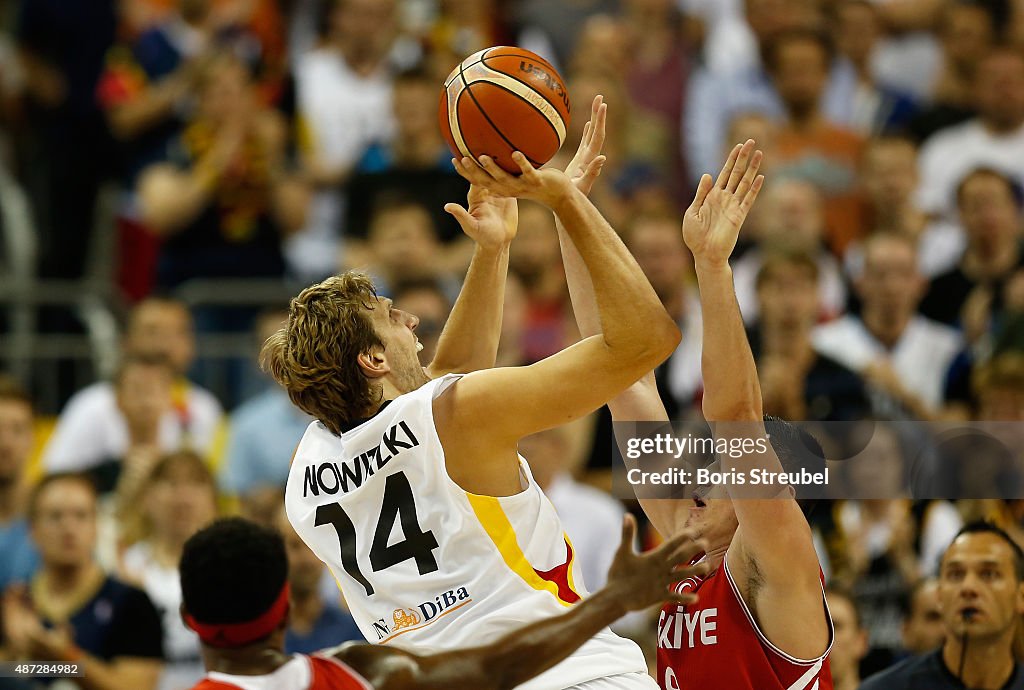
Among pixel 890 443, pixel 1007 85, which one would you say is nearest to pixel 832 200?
pixel 1007 85

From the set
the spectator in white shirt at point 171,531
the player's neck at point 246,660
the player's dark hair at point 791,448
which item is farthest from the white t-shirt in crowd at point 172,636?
the player's neck at point 246,660

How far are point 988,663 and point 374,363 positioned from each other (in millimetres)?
2921

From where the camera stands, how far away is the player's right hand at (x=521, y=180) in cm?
499

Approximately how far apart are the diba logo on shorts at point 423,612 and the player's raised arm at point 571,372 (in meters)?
0.43

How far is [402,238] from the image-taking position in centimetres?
1085

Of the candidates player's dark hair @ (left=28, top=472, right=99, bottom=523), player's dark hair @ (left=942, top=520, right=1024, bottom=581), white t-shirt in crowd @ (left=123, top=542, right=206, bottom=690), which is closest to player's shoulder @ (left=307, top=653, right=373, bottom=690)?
player's dark hair @ (left=942, top=520, right=1024, bottom=581)

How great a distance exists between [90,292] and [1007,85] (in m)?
7.45

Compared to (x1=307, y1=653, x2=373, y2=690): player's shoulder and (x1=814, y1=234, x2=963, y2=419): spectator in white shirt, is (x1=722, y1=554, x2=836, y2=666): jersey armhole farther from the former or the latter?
(x1=814, y1=234, x2=963, y2=419): spectator in white shirt

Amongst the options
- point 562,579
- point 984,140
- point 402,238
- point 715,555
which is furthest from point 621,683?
point 984,140

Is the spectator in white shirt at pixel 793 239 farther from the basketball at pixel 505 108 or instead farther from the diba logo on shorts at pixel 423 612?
the diba logo on shorts at pixel 423 612

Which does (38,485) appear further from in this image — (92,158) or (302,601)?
(92,158)

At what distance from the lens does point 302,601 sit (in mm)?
8562

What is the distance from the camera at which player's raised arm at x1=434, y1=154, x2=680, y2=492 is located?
487cm

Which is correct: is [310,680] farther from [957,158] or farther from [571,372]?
[957,158]
